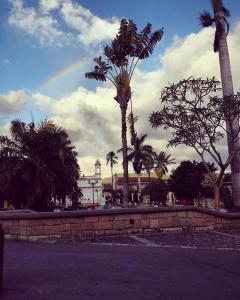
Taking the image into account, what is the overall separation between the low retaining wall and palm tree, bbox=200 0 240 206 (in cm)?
665

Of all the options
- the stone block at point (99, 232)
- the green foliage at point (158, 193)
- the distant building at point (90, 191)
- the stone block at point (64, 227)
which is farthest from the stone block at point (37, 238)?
the distant building at point (90, 191)

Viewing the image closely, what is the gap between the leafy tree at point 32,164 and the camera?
26.5 meters

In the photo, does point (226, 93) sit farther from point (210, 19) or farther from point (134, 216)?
point (134, 216)

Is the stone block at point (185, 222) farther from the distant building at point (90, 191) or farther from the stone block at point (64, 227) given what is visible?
the distant building at point (90, 191)

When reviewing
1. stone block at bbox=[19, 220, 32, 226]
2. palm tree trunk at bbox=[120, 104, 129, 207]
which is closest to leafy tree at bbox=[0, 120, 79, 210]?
palm tree trunk at bbox=[120, 104, 129, 207]

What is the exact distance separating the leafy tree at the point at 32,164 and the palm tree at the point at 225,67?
528 inches

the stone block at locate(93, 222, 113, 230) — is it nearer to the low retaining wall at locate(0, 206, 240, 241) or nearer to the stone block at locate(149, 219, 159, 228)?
the low retaining wall at locate(0, 206, 240, 241)

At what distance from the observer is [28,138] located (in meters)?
27.7

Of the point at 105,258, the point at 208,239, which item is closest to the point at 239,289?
the point at 105,258

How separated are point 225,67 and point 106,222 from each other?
13444 mm

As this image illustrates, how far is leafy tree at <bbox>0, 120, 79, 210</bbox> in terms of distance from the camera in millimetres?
26469

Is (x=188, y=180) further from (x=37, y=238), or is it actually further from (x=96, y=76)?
(x=37, y=238)

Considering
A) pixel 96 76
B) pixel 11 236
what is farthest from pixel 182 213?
pixel 96 76

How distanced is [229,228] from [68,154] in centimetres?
2477
